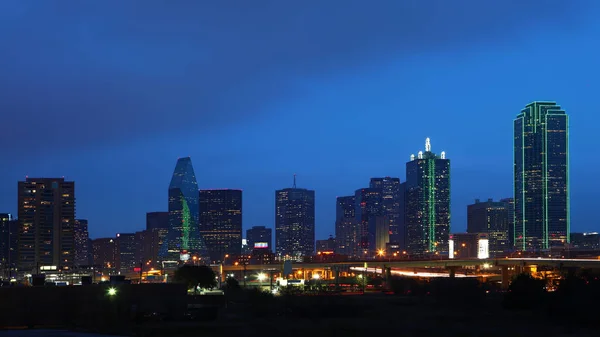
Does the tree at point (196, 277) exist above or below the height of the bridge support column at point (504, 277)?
above

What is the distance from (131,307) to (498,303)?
42.6m

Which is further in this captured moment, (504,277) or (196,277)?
(504,277)

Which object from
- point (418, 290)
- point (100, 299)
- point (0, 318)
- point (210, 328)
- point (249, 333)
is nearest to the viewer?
point (249, 333)

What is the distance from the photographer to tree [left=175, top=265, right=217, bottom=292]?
12212cm

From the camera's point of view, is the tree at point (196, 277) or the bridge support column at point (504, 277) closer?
the tree at point (196, 277)

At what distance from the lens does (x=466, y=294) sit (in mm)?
89938

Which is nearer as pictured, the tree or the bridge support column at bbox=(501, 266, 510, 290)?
the tree

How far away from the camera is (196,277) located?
122688 mm

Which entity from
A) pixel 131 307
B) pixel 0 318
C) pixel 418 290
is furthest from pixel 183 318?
pixel 418 290

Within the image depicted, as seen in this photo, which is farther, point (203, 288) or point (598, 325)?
point (203, 288)

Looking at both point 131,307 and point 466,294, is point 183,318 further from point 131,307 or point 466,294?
point 466,294

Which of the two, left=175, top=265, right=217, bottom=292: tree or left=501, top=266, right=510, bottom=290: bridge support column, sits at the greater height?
left=175, top=265, right=217, bottom=292: tree

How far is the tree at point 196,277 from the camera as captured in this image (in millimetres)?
122119

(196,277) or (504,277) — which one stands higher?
(196,277)
